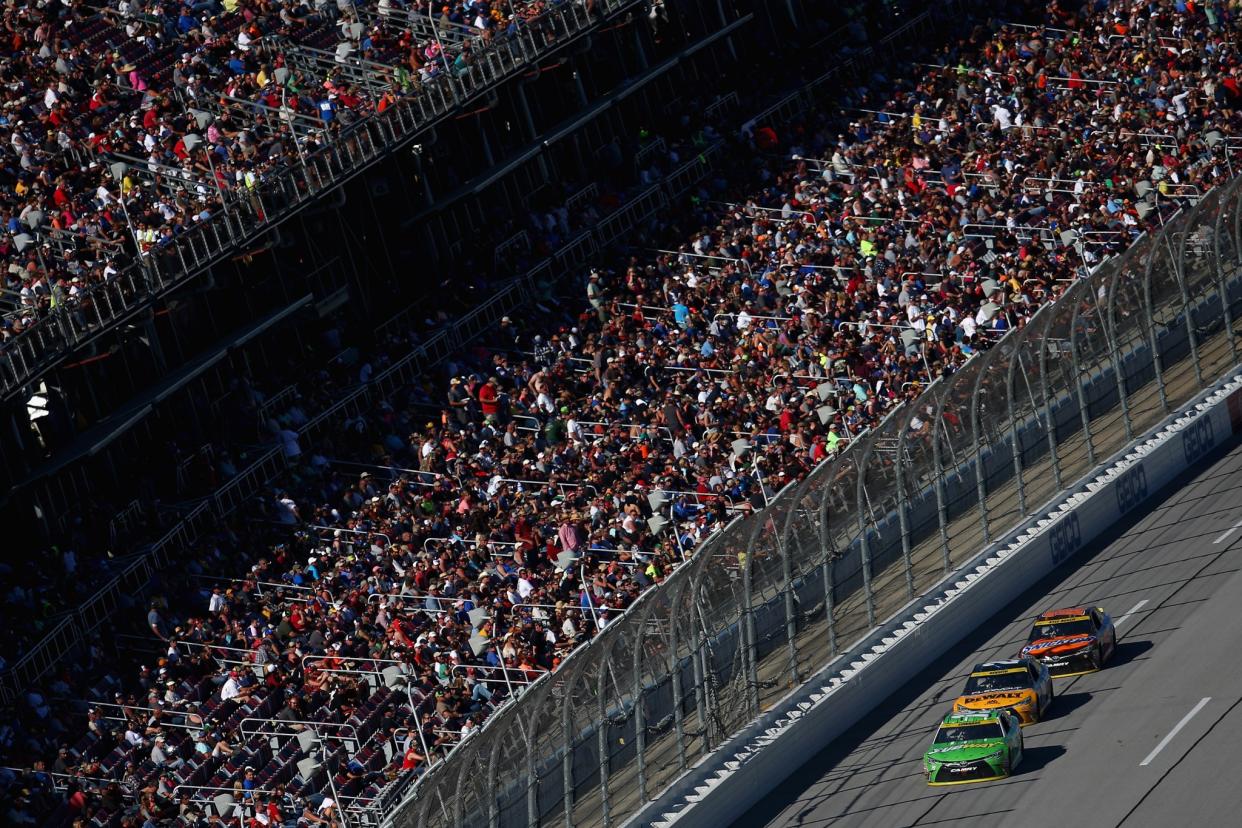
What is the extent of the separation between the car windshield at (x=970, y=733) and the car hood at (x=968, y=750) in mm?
85

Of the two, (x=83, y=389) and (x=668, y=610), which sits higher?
(x=83, y=389)

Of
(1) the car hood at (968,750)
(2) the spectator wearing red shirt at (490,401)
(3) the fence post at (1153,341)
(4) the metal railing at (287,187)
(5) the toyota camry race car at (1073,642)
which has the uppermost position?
(4) the metal railing at (287,187)

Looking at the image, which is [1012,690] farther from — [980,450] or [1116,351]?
[1116,351]

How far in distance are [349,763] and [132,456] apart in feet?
33.9

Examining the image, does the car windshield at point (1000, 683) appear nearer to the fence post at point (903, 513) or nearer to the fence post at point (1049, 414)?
the fence post at point (903, 513)

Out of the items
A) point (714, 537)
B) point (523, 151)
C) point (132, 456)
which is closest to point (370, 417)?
point (132, 456)

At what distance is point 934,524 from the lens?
37.5 meters

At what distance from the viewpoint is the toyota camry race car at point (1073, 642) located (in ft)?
115

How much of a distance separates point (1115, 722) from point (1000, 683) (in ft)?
5.62

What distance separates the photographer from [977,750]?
32.4 m

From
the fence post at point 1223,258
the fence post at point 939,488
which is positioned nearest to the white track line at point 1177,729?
the fence post at point 939,488

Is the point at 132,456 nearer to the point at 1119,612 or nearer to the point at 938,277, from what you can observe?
the point at 938,277

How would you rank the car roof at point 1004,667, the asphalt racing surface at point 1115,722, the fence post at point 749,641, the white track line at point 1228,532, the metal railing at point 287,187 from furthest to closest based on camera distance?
the metal railing at point 287,187 < the white track line at point 1228,532 < the fence post at point 749,641 < the car roof at point 1004,667 < the asphalt racing surface at point 1115,722

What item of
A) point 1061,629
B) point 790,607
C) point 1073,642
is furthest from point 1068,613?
point 790,607
